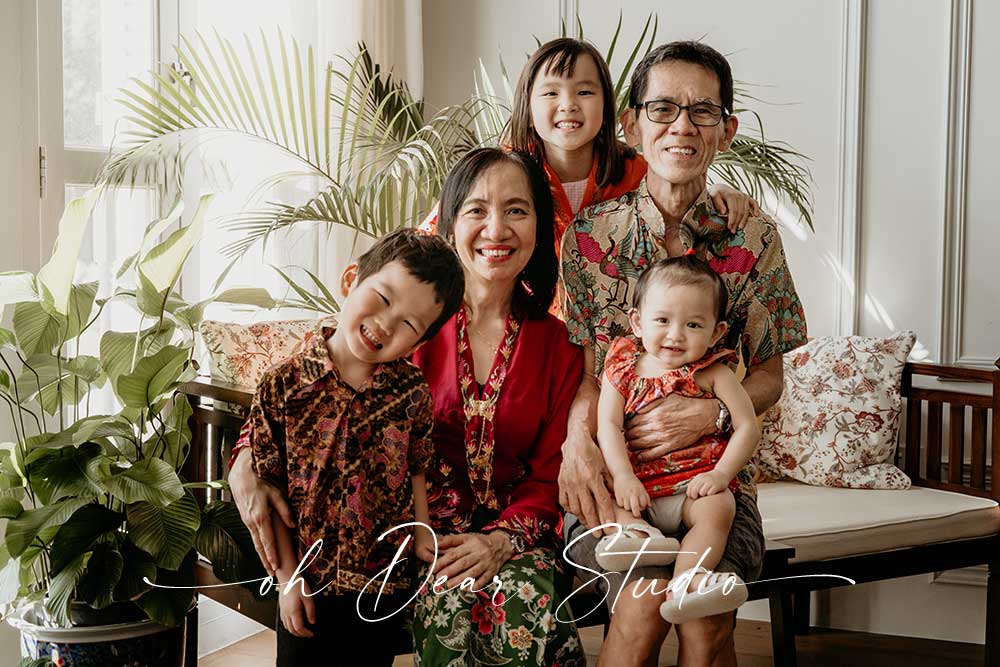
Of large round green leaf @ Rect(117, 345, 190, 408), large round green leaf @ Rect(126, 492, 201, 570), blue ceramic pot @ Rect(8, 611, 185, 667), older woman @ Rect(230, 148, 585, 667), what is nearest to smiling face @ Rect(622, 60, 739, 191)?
older woman @ Rect(230, 148, 585, 667)

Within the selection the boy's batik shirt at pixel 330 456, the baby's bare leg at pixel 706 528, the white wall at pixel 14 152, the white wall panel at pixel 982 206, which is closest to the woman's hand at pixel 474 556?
the boy's batik shirt at pixel 330 456

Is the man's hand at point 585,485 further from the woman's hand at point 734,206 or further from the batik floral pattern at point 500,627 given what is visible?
the woman's hand at point 734,206

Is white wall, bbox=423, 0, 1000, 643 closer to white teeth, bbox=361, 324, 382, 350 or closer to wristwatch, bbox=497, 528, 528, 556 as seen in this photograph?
wristwatch, bbox=497, 528, 528, 556

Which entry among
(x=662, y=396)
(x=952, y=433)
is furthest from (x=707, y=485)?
(x=952, y=433)

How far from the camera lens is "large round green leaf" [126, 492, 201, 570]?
2.01m

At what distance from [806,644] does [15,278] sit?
257 centimetres

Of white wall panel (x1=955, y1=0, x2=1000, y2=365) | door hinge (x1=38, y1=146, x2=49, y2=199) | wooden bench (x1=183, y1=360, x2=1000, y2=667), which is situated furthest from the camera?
white wall panel (x1=955, y1=0, x2=1000, y2=365)

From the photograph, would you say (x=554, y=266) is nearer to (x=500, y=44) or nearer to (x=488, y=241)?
(x=488, y=241)

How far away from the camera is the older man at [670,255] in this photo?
194cm

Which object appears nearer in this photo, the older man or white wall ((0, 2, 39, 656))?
the older man

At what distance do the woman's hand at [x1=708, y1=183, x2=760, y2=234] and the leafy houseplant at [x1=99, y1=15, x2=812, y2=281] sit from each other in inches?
33.9

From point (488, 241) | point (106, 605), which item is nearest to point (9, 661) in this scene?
point (106, 605)

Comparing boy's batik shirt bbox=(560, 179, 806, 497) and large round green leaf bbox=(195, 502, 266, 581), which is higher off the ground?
boy's batik shirt bbox=(560, 179, 806, 497)

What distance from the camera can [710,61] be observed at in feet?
6.72
